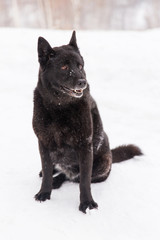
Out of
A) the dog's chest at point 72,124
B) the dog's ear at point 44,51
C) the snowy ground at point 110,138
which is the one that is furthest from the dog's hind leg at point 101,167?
the dog's ear at point 44,51

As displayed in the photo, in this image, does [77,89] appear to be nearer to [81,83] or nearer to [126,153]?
[81,83]

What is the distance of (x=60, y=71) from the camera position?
309 cm

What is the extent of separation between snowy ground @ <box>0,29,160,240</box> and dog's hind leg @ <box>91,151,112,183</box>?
0.32 feet

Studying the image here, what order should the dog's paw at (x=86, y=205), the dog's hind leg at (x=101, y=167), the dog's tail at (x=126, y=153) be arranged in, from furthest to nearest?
the dog's tail at (x=126, y=153), the dog's hind leg at (x=101, y=167), the dog's paw at (x=86, y=205)

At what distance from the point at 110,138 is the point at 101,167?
76.5 inches

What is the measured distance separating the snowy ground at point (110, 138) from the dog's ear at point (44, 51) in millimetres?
1319

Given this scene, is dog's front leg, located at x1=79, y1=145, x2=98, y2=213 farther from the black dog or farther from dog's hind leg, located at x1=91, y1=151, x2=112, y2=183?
dog's hind leg, located at x1=91, y1=151, x2=112, y2=183

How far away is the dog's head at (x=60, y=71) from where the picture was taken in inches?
121

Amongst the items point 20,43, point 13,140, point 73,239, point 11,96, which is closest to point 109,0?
point 20,43

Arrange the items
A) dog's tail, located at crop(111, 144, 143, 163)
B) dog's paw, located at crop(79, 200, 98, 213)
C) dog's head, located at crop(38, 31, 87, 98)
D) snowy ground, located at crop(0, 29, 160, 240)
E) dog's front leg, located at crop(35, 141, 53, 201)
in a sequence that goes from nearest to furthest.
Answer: snowy ground, located at crop(0, 29, 160, 240) → dog's head, located at crop(38, 31, 87, 98) → dog's paw, located at crop(79, 200, 98, 213) → dog's front leg, located at crop(35, 141, 53, 201) → dog's tail, located at crop(111, 144, 143, 163)

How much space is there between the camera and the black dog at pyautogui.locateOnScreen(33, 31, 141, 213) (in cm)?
310

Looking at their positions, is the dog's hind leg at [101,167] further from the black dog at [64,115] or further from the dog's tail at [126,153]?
the dog's tail at [126,153]

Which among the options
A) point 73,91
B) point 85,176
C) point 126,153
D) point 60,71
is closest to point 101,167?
point 85,176

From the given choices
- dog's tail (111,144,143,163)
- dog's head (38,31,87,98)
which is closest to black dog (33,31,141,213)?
dog's head (38,31,87,98)
